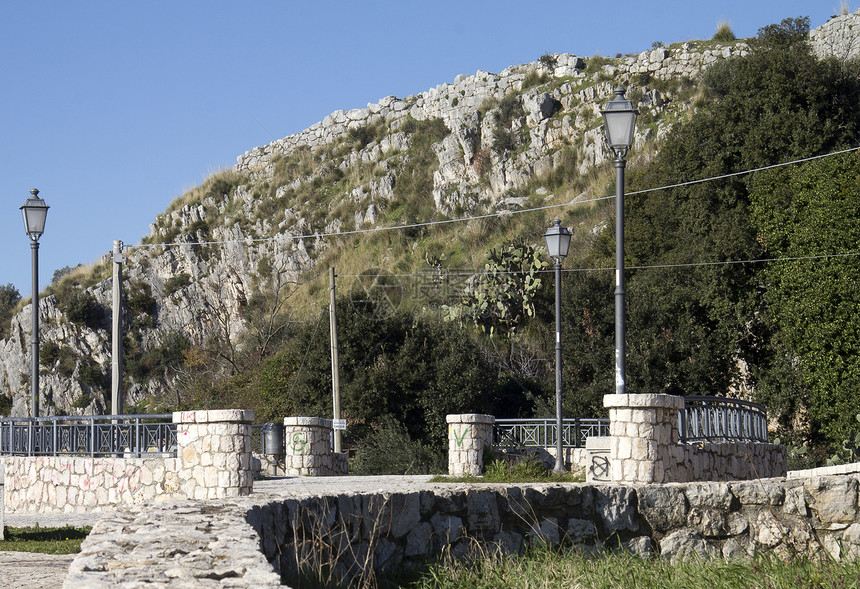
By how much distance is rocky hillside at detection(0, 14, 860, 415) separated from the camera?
4578 cm

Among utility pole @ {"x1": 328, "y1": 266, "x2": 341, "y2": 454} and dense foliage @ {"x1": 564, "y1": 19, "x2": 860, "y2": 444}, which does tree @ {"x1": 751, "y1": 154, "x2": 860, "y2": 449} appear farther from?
utility pole @ {"x1": 328, "y1": 266, "x2": 341, "y2": 454}

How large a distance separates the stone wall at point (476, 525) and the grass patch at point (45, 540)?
10.4 ft

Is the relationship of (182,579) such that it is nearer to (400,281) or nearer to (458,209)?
(400,281)

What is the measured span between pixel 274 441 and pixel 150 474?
614 centimetres

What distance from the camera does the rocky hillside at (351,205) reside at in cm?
4578

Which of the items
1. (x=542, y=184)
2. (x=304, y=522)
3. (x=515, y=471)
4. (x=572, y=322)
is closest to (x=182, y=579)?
(x=304, y=522)

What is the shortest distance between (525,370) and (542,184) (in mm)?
17037

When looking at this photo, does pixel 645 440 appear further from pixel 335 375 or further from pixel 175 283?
pixel 175 283

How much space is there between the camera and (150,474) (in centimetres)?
1404

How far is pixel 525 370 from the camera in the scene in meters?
31.6

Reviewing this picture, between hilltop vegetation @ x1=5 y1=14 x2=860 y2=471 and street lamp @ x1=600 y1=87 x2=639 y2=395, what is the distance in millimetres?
10728

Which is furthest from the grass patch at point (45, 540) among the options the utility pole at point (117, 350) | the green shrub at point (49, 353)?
the green shrub at point (49, 353)

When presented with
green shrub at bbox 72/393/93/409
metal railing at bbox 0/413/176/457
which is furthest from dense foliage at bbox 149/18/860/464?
green shrub at bbox 72/393/93/409

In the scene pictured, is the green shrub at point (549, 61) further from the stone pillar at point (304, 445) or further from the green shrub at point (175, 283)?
the stone pillar at point (304, 445)
